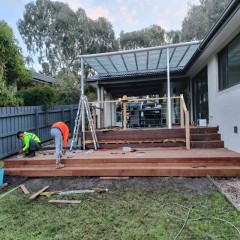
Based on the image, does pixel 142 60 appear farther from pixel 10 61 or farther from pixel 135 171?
pixel 10 61

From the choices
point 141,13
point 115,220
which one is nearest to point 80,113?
point 115,220

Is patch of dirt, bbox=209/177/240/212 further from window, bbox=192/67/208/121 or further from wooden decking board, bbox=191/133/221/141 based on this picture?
window, bbox=192/67/208/121

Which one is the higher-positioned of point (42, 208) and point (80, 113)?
point (80, 113)

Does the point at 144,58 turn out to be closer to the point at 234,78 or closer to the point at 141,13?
the point at 234,78

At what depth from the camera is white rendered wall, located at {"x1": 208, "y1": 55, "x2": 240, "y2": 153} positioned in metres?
6.11

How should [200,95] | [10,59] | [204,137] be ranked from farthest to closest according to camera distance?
[10,59], [200,95], [204,137]

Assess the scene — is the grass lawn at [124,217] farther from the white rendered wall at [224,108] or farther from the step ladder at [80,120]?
the step ladder at [80,120]

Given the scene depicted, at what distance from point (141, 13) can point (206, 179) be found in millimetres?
26705

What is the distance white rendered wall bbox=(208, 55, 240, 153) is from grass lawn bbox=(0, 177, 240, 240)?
239 cm

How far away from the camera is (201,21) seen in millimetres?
28375

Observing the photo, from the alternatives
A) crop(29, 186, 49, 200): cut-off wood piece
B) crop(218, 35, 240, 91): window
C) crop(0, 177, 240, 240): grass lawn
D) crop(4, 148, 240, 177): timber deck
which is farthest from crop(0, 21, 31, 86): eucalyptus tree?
crop(218, 35, 240, 91): window

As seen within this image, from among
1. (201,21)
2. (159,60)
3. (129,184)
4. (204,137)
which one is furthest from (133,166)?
(201,21)

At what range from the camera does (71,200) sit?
169 inches

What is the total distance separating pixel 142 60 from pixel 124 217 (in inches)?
280
